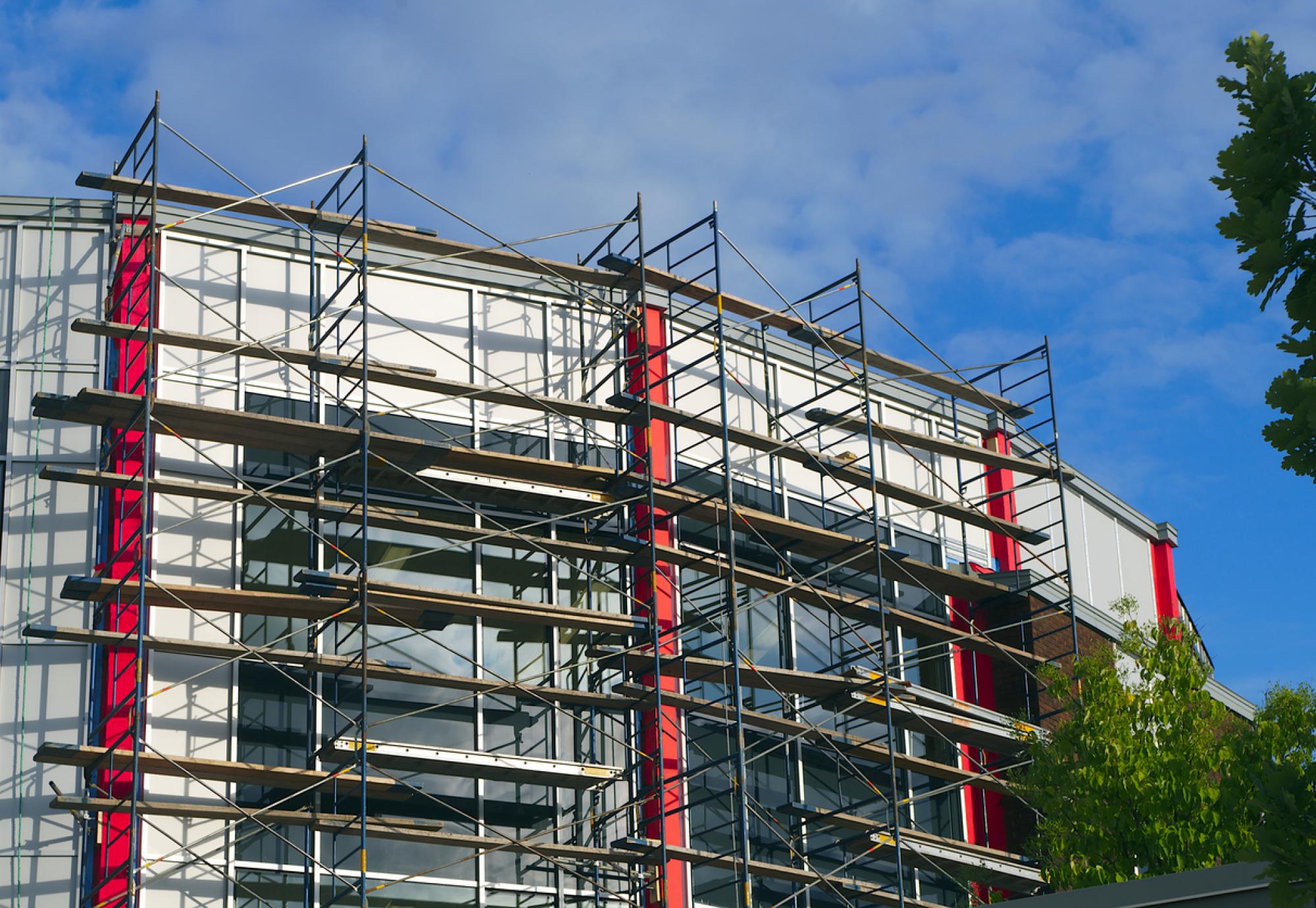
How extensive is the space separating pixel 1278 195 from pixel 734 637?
46.8 feet

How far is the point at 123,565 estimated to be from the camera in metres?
20.2

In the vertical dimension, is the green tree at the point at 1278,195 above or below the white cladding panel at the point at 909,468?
below

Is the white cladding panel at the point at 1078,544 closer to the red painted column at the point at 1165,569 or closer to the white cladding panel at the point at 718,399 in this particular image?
the red painted column at the point at 1165,569

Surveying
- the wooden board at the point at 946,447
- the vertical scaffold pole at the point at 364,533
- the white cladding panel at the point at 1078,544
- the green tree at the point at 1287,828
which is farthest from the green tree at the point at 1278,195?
the white cladding panel at the point at 1078,544

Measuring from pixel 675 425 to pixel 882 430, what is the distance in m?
4.30

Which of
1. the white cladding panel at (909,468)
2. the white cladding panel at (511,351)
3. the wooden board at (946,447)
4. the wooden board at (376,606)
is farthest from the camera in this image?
the white cladding panel at (909,468)

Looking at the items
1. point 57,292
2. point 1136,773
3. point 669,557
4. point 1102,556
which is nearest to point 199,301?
point 57,292

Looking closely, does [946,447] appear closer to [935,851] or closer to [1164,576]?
[935,851]

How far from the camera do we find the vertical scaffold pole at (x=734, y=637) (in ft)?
68.8

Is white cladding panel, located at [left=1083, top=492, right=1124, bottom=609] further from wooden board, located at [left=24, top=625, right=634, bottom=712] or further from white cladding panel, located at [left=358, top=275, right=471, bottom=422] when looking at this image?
white cladding panel, located at [left=358, top=275, right=471, bottom=422]

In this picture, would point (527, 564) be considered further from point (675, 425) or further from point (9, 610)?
point (9, 610)

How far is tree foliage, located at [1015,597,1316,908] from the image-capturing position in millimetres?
17453

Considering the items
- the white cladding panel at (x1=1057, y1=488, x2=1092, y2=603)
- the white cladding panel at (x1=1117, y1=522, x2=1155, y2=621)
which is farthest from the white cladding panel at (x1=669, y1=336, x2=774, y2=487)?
the white cladding panel at (x1=1117, y1=522, x2=1155, y2=621)

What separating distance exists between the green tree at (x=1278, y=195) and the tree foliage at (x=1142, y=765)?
758 cm
